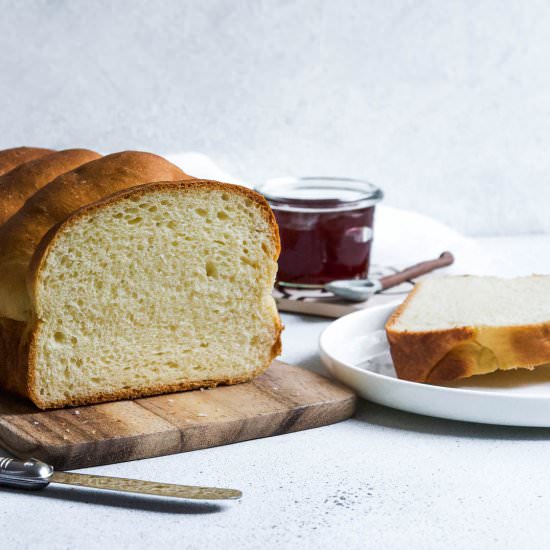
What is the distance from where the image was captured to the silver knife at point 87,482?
165cm

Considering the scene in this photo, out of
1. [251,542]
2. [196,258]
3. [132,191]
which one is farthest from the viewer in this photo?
[196,258]

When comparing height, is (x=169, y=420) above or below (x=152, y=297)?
below

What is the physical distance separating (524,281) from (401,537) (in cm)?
122

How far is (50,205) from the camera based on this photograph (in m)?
2.11

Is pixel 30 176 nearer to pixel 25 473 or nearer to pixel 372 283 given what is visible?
pixel 25 473

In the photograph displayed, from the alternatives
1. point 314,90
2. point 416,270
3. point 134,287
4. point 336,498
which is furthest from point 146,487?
point 314,90

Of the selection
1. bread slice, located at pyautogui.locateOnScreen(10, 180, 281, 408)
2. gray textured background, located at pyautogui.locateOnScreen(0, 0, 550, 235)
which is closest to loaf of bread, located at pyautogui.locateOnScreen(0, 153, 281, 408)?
bread slice, located at pyautogui.locateOnScreen(10, 180, 281, 408)

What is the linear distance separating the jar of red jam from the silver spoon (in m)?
0.06

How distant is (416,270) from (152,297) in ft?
4.28

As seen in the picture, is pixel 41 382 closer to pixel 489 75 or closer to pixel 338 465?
pixel 338 465

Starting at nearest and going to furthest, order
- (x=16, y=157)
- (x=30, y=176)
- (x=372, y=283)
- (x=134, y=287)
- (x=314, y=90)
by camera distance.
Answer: (x=134, y=287) < (x=30, y=176) < (x=16, y=157) < (x=372, y=283) < (x=314, y=90)

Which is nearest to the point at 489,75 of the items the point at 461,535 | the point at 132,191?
the point at 132,191

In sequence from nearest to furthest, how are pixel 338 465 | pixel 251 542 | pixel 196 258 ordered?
pixel 251 542, pixel 338 465, pixel 196 258

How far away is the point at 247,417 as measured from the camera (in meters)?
2.00
